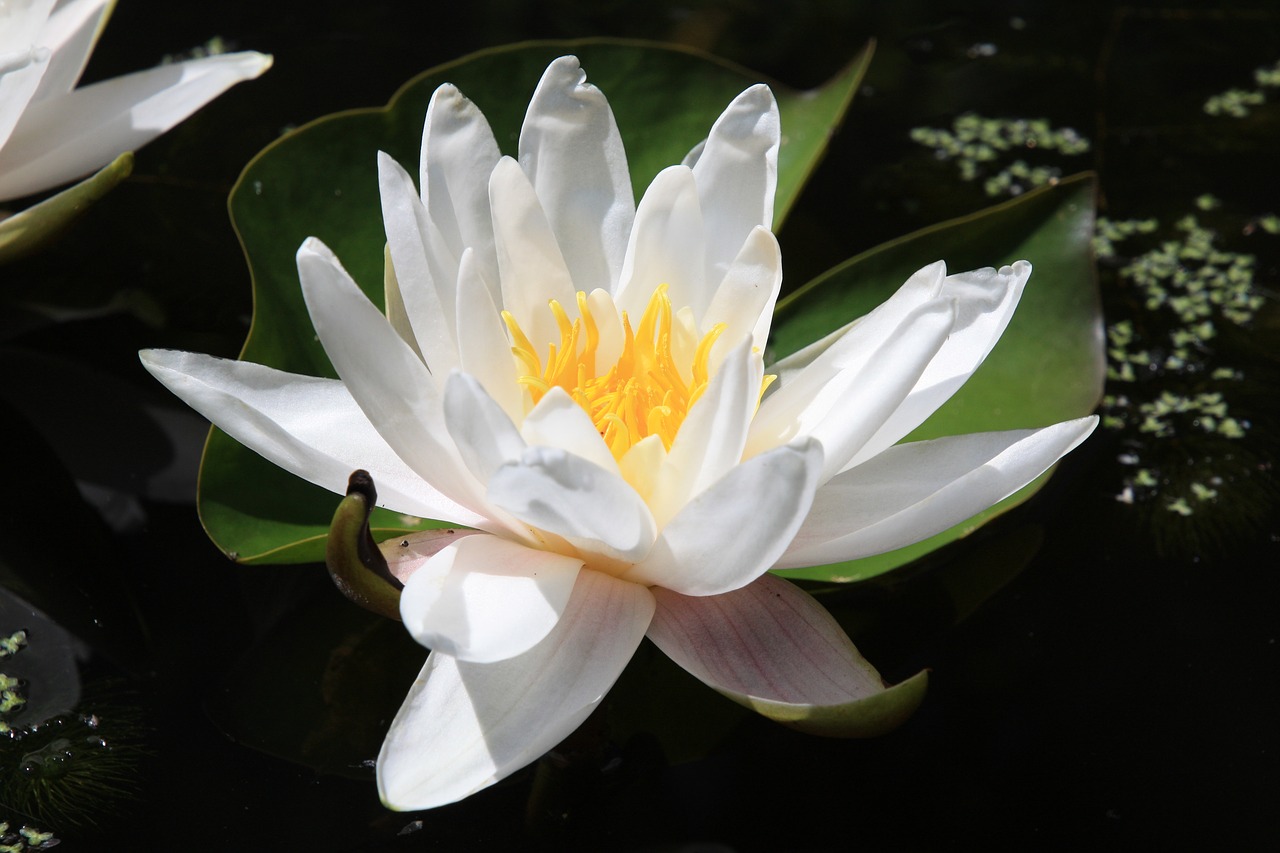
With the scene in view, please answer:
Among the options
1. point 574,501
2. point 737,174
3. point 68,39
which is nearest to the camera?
point 574,501

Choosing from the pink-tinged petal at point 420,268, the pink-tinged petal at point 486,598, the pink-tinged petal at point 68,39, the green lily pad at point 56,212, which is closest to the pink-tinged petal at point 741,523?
the pink-tinged petal at point 486,598

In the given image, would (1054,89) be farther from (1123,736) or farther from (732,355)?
(732,355)

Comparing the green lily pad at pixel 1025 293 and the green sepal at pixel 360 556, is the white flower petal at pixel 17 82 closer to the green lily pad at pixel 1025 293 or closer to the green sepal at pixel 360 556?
the green sepal at pixel 360 556

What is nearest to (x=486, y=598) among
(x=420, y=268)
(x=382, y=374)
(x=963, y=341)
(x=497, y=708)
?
(x=497, y=708)

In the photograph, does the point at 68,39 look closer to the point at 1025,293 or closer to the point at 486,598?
the point at 486,598

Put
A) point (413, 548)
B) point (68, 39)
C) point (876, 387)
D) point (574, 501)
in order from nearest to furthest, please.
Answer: point (574, 501)
point (876, 387)
point (413, 548)
point (68, 39)
